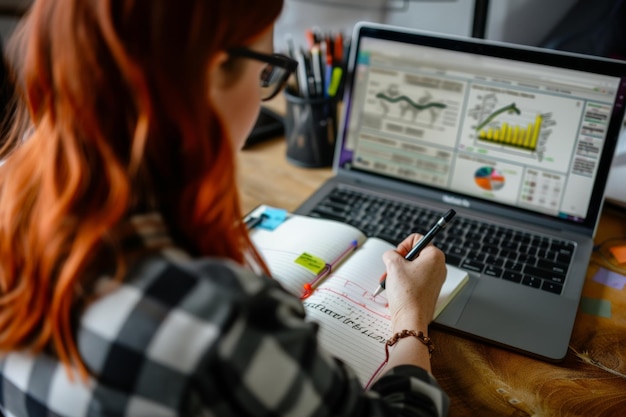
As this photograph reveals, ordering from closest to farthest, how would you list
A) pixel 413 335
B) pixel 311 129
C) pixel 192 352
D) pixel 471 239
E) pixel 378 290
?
1. pixel 192 352
2. pixel 413 335
3. pixel 378 290
4. pixel 471 239
5. pixel 311 129

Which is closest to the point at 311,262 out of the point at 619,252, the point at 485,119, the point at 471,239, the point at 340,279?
the point at 340,279

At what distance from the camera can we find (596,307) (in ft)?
Result: 2.76

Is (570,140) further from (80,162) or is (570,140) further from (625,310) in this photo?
(80,162)

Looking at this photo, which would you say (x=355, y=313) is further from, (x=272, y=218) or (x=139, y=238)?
(x=139, y=238)

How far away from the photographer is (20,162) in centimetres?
55

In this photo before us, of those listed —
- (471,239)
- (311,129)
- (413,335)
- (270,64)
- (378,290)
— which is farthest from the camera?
(311,129)

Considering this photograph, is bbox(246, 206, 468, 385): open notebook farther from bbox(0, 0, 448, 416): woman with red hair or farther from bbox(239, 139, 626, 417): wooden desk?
bbox(0, 0, 448, 416): woman with red hair

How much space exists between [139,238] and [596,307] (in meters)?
0.65

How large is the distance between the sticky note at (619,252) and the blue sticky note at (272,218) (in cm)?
52

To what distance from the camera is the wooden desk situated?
67 cm

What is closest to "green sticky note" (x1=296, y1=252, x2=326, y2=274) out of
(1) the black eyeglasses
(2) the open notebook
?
(2) the open notebook

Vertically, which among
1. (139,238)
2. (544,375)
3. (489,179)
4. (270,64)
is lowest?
(544,375)

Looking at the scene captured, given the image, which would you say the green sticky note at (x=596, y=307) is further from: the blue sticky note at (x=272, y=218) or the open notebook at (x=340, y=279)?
the blue sticky note at (x=272, y=218)

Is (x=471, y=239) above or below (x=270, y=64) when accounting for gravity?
below
